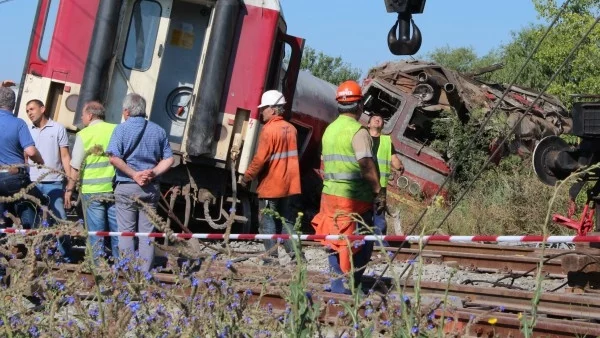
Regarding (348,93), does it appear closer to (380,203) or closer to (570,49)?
(380,203)

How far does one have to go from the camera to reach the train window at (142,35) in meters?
11.7

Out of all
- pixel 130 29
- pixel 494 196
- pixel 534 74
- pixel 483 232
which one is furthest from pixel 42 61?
pixel 534 74

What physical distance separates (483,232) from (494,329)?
8.98 meters

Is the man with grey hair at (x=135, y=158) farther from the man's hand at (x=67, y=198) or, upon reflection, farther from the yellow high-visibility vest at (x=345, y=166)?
the yellow high-visibility vest at (x=345, y=166)

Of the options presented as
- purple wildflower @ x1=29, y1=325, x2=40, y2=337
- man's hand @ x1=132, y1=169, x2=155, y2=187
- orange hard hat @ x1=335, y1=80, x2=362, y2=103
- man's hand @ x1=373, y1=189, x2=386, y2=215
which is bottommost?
purple wildflower @ x1=29, y1=325, x2=40, y2=337

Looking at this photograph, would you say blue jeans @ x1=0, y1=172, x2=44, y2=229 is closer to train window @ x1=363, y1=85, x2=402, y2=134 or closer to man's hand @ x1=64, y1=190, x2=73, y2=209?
man's hand @ x1=64, y1=190, x2=73, y2=209

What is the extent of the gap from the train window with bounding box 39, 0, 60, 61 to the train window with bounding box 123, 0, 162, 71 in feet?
2.70

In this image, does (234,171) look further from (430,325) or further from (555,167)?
(430,325)

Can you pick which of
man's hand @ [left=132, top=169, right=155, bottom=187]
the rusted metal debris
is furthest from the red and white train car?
the rusted metal debris

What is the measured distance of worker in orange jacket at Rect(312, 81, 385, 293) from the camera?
24.7 feet

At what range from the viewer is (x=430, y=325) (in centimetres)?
447

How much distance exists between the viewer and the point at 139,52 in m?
11.8

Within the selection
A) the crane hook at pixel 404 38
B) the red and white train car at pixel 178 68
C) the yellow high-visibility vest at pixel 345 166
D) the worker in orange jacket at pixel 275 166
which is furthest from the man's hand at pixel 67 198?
the crane hook at pixel 404 38

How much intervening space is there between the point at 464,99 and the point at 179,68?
7.32 m
